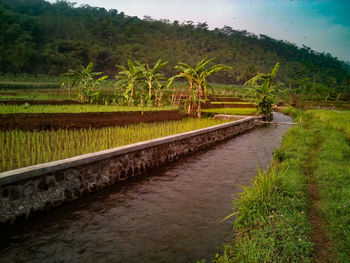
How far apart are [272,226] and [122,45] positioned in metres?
78.0

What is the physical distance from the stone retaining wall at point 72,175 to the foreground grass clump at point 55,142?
1.59ft

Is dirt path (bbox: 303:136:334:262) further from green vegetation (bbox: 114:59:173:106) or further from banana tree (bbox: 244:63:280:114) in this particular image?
banana tree (bbox: 244:63:280:114)

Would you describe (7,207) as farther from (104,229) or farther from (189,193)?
(189,193)

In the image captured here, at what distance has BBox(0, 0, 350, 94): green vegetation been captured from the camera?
4825 cm

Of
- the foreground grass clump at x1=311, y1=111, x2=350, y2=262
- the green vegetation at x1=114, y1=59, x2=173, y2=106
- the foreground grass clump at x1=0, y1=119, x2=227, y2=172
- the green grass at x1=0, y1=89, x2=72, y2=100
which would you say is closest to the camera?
the foreground grass clump at x1=311, y1=111, x2=350, y2=262

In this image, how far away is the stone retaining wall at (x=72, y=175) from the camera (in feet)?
13.3

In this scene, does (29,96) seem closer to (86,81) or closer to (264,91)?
(86,81)

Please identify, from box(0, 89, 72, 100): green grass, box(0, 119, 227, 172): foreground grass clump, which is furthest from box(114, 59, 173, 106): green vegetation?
box(0, 119, 227, 172): foreground grass clump

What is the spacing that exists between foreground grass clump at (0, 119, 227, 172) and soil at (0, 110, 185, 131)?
1.02 feet

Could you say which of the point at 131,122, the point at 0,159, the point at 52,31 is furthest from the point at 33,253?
the point at 52,31

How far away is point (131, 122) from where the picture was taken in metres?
11.0

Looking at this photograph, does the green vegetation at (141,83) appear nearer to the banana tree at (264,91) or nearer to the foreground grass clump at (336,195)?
the banana tree at (264,91)

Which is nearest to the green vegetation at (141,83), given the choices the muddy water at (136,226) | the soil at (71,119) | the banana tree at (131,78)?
the banana tree at (131,78)

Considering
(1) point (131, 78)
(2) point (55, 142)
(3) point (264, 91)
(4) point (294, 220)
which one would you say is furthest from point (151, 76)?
(4) point (294, 220)
